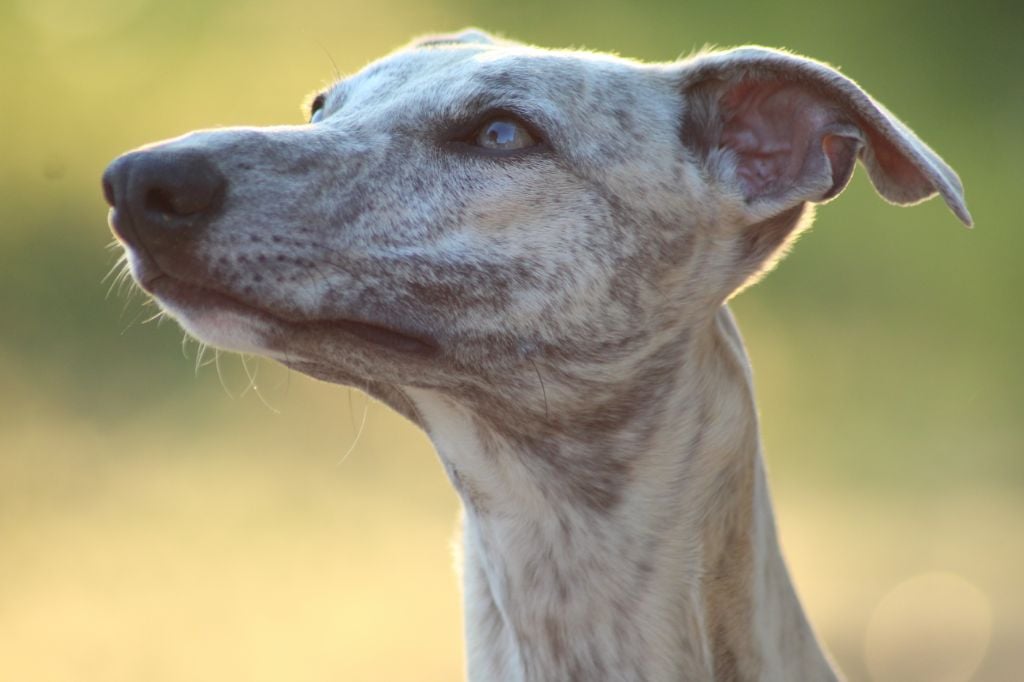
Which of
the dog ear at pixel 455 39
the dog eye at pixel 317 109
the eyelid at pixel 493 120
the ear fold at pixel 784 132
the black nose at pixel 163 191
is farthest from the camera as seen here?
the dog ear at pixel 455 39

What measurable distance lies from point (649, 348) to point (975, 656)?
488cm

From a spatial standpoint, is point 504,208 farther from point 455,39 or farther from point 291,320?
point 455,39

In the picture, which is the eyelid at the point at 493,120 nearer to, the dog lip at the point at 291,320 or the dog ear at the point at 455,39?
the dog lip at the point at 291,320

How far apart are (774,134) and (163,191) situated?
1.51 m

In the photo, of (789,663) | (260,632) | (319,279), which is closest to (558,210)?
(319,279)

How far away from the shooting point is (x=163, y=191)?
9.62ft

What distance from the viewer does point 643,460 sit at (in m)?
3.43

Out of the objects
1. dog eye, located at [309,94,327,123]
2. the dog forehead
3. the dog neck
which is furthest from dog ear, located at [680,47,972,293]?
dog eye, located at [309,94,327,123]

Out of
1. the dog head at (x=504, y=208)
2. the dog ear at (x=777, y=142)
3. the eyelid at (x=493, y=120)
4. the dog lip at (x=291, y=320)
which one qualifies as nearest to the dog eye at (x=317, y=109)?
the dog head at (x=504, y=208)

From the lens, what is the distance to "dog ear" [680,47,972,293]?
3461mm

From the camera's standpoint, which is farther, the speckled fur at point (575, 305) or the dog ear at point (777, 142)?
the dog ear at point (777, 142)

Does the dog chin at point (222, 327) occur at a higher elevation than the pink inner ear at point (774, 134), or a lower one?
lower

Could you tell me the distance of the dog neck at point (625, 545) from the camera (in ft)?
11.0

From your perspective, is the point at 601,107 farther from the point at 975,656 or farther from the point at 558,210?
the point at 975,656
